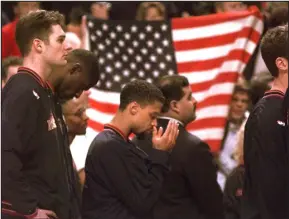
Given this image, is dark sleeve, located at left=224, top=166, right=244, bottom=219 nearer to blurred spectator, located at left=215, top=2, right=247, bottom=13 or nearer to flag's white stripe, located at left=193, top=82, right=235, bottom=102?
flag's white stripe, located at left=193, top=82, right=235, bottom=102

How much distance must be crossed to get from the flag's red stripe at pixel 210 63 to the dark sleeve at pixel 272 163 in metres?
3.53

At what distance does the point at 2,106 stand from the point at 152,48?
3980 mm

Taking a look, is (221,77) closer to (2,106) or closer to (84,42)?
(84,42)

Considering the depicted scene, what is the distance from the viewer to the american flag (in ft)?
27.3

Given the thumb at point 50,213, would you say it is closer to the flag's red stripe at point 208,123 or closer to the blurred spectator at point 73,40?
the flag's red stripe at point 208,123

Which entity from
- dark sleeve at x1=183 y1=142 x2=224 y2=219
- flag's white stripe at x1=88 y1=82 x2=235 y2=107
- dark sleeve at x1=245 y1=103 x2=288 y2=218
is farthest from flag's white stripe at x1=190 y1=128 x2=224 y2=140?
dark sleeve at x1=245 y1=103 x2=288 y2=218

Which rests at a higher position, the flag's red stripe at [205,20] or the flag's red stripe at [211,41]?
the flag's red stripe at [205,20]

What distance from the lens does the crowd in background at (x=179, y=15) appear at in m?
6.65

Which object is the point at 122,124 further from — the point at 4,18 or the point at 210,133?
the point at 4,18

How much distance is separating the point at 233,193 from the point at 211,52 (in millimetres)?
2531

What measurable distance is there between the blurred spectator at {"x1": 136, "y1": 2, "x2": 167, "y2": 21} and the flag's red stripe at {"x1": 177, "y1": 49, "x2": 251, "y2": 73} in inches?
37.3

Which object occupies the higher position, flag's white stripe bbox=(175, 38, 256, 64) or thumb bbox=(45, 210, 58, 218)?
thumb bbox=(45, 210, 58, 218)

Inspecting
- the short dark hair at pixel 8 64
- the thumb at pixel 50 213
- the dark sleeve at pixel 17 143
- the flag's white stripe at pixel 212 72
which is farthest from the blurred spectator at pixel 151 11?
the thumb at pixel 50 213

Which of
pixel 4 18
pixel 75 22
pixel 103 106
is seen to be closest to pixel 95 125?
pixel 103 106
